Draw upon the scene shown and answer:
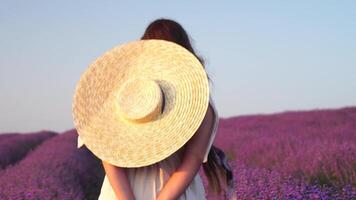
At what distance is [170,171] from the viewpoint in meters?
2.17

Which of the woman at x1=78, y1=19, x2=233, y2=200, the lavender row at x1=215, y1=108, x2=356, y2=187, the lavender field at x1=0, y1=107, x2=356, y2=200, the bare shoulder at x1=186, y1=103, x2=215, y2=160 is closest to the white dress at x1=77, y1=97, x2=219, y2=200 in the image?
the woman at x1=78, y1=19, x2=233, y2=200

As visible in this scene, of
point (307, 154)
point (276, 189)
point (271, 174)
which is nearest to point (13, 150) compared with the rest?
point (307, 154)

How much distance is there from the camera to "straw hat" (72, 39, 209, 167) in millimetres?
1983

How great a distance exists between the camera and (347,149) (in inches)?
225

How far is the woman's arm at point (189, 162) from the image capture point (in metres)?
2.05

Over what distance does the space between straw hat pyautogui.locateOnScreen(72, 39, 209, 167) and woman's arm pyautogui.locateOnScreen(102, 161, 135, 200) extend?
64mm

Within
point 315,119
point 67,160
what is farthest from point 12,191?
point 315,119

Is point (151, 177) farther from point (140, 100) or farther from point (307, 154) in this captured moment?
point (307, 154)

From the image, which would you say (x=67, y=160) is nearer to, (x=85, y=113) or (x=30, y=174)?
(x=30, y=174)

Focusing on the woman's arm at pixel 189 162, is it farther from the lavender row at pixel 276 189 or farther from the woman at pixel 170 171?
the lavender row at pixel 276 189

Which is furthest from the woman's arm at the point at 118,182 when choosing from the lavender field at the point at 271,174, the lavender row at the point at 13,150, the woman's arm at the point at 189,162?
the lavender row at the point at 13,150

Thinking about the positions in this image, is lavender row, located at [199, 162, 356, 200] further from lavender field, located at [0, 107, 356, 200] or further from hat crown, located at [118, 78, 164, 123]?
hat crown, located at [118, 78, 164, 123]

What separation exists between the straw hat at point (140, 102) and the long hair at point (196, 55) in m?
0.10

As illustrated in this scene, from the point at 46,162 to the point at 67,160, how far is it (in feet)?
2.77
